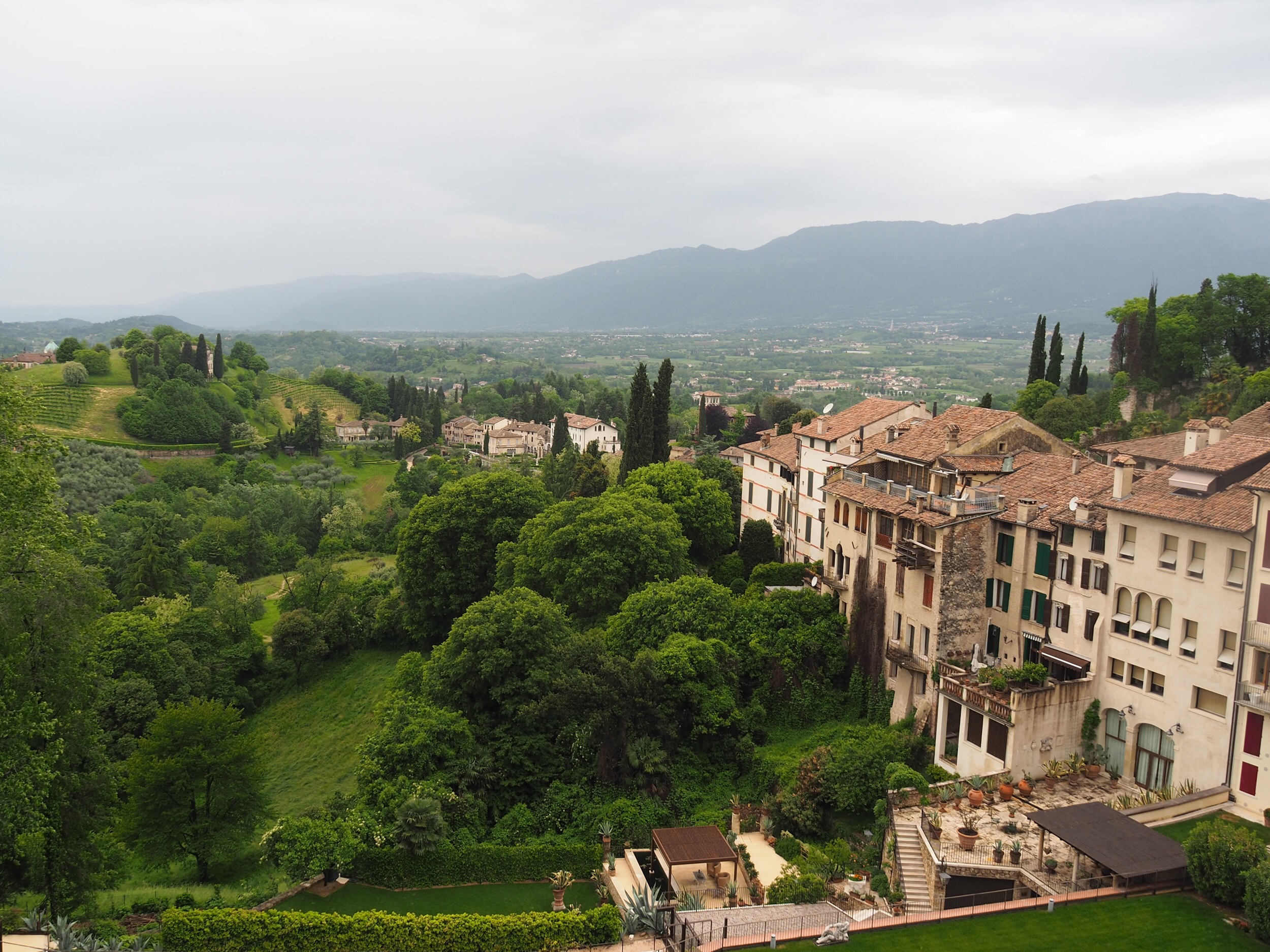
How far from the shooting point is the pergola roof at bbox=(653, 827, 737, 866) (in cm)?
2444

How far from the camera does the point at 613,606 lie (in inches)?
1718

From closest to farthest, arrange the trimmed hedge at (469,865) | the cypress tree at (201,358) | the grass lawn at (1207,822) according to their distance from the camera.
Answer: the grass lawn at (1207,822)
the trimmed hedge at (469,865)
the cypress tree at (201,358)

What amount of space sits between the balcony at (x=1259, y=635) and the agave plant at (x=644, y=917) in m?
16.7

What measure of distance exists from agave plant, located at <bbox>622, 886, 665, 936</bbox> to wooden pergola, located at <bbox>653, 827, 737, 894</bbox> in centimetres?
214

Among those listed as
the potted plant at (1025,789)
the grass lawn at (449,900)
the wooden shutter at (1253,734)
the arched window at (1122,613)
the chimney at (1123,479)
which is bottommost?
the grass lawn at (449,900)

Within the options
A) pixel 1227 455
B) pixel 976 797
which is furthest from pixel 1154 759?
pixel 1227 455

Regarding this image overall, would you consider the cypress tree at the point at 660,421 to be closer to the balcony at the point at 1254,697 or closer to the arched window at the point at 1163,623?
the arched window at the point at 1163,623

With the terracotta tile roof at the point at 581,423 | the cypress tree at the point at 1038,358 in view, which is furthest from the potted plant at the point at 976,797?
the terracotta tile roof at the point at 581,423

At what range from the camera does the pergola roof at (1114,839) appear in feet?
65.1

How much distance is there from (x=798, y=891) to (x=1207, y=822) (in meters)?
10.1

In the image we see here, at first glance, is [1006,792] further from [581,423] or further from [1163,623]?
[581,423]

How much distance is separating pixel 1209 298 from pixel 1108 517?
148ft

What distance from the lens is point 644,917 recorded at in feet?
71.3

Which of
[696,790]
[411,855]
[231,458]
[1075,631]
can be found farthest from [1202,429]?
[231,458]
